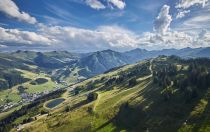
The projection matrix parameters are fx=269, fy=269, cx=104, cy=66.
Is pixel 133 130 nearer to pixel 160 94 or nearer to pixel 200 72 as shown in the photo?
pixel 160 94

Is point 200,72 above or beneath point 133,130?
above

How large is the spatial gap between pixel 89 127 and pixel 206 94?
251 feet

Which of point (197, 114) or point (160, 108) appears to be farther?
point (160, 108)

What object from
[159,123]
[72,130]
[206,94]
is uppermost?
[206,94]

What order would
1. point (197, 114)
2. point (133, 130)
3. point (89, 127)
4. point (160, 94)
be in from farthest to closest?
point (160, 94), point (89, 127), point (133, 130), point (197, 114)

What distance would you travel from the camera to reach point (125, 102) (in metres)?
200

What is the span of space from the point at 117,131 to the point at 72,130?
3811 centimetres

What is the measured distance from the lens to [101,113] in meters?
194

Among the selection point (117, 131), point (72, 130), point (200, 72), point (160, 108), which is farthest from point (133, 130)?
point (200, 72)

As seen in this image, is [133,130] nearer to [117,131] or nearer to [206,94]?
[117,131]

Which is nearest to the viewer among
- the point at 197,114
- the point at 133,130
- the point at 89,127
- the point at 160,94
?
the point at 197,114

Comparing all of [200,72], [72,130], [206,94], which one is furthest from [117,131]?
[200,72]

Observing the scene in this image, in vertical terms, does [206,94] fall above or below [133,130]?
above

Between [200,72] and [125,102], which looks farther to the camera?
[125,102]
